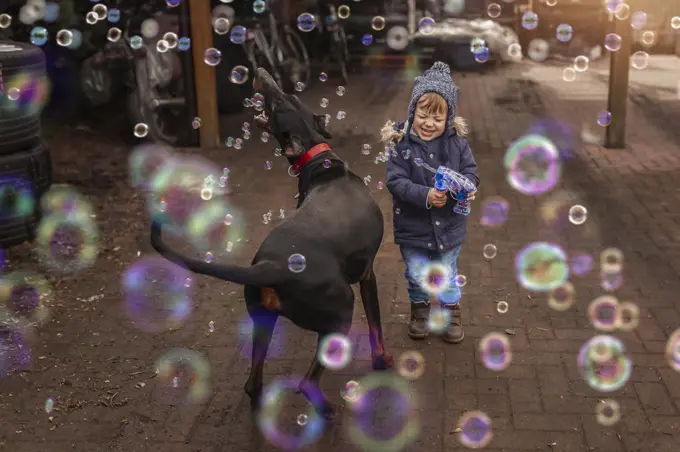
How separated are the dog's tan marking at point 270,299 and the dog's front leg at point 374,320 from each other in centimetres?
71

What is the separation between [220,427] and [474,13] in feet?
51.0

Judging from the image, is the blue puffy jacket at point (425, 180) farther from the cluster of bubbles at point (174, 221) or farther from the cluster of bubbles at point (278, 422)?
the cluster of bubbles at point (174, 221)

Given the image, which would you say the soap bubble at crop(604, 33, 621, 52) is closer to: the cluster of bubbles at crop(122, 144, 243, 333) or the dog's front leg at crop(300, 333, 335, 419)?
the cluster of bubbles at crop(122, 144, 243, 333)

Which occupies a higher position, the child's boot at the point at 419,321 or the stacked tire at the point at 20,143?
the stacked tire at the point at 20,143

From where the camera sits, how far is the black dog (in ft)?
10.8

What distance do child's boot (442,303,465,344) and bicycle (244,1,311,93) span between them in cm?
582

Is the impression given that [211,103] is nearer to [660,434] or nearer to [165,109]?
[165,109]

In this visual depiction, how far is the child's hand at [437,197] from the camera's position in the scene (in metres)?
4.14

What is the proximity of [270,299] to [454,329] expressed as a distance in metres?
1.60

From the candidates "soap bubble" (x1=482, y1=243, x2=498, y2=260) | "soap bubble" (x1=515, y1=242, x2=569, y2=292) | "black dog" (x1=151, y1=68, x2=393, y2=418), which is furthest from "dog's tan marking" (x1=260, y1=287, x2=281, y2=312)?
"soap bubble" (x1=482, y1=243, x2=498, y2=260)

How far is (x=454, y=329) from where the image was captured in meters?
4.62

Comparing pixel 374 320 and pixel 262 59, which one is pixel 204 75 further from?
pixel 374 320

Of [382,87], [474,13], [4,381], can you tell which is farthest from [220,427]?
[474,13]

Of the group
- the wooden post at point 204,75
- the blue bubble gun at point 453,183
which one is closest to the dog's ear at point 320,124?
the blue bubble gun at point 453,183
